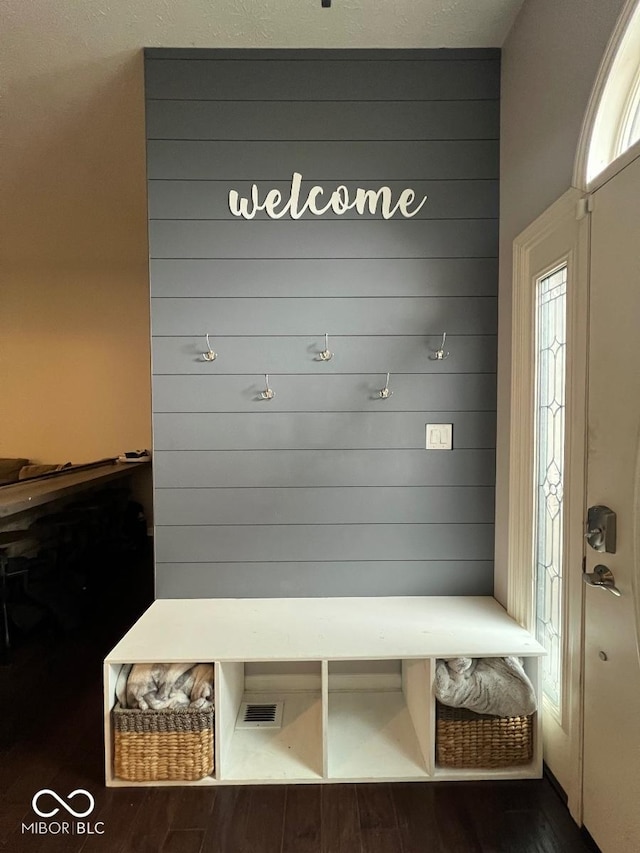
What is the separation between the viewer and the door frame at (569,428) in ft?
4.86

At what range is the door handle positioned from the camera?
4.32 ft

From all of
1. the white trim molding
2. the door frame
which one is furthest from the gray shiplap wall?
the white trim molding

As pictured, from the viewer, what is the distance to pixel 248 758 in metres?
1.75

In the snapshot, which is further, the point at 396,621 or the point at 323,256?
the point at 323,256

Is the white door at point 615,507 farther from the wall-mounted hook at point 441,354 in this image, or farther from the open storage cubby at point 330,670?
the wall-mounted hook at point 441,354

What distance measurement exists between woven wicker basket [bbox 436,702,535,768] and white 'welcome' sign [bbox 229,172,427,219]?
2060 millimetres

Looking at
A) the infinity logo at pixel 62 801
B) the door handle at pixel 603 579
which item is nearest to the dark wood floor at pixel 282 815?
the infinity logo at pixel 62 801

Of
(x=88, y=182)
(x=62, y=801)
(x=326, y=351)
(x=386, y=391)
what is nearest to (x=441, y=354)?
(x=386, y=391)

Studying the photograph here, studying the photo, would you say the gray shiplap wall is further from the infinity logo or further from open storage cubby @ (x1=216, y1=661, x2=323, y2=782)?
the infinity logo

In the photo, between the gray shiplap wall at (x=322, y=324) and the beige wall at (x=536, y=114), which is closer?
the beige wall at (x=536, y=114)

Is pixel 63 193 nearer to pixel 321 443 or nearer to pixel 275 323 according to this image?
pixel 275 323

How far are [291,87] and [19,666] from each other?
3.21 metres

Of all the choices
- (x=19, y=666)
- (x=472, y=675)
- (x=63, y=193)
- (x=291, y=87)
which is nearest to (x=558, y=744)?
(x=472, y=675)

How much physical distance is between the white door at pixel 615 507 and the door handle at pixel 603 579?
15 mm
